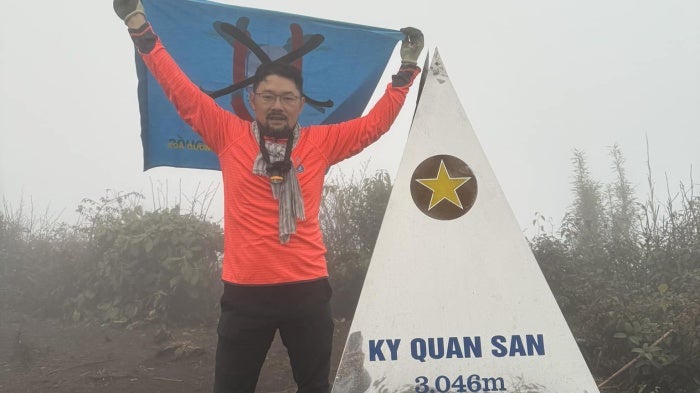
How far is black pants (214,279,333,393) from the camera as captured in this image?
189 cm

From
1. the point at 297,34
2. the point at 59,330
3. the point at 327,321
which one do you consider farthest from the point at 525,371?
the point at 59,330

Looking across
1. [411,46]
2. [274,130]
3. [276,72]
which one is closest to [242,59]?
[276,72]

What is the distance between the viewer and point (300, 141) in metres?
2.17

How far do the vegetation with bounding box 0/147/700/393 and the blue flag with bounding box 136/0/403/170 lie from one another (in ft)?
6.76

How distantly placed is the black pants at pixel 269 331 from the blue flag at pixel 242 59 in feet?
3.72

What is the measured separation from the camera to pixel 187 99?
208cm

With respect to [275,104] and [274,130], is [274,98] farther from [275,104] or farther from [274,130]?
[274,130]

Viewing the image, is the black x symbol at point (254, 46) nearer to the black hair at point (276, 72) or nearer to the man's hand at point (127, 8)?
the black hair at point (276, 72)

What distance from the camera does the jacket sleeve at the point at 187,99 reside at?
2084mm

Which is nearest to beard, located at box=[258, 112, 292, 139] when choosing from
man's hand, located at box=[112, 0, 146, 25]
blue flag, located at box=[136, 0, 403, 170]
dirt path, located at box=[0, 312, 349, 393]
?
blue flag, located at box=[136, 0, 403, 170]

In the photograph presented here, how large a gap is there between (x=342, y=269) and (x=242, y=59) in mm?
2589

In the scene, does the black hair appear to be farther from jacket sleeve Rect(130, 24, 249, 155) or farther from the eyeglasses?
jacket sleeve Rect(130, 24, 249, 155)

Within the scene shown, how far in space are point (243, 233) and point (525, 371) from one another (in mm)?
1404

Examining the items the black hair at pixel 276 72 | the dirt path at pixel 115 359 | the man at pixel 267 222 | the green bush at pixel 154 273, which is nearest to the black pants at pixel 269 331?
the man at pixel 267 222
